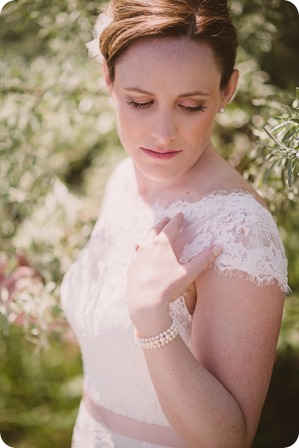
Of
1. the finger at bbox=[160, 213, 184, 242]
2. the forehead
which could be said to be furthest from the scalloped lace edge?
the forehead

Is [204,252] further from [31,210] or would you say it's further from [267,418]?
[267,418]

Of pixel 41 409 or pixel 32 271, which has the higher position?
pixel 32 271

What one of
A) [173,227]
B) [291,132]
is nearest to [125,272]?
[173,227]

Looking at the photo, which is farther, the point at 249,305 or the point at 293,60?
the point at 293,60

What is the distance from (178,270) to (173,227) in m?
0.17

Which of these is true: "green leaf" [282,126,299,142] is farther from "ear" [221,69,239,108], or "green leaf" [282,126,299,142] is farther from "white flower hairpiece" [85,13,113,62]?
"white flower hairpiece" [85,13,113,62]

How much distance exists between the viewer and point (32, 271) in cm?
279

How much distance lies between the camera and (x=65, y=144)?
339 centimetres

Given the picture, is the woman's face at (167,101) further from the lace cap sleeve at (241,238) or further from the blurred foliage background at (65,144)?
the blurred foliage background at (65,144)

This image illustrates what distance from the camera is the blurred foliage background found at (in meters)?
2.75

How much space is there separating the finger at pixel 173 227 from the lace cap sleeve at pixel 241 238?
53mm

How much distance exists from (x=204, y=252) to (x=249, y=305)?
18 cm

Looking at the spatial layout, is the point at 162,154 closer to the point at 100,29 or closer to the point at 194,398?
the point at 100,29

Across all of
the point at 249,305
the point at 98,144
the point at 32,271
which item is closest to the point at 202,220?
the point at 249,305
